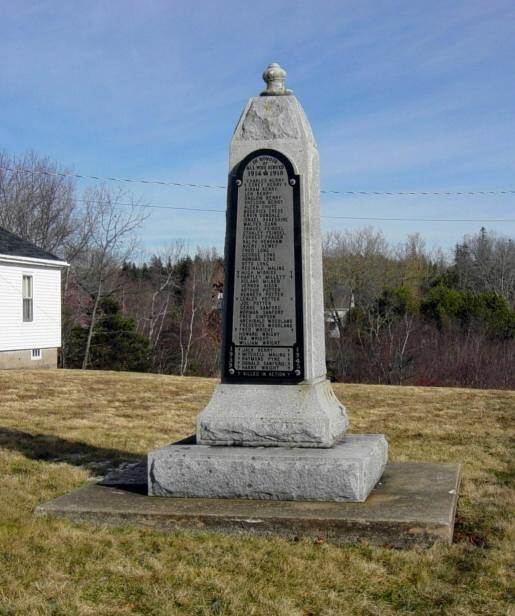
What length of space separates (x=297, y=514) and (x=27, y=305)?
24.1m

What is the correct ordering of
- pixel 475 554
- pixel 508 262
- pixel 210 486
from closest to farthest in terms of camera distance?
pixel 475 554 < pixel 210 486 < pixel 508 262

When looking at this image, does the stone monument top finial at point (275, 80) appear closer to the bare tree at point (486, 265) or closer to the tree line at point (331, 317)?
the tree line at point (331, 317)

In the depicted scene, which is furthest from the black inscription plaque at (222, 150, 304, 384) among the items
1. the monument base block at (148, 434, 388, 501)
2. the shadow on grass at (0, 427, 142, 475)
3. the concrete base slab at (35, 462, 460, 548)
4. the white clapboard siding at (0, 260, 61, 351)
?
the white clapboard siding at (0, 260, 61, 351)

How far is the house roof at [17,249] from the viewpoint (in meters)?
26.8

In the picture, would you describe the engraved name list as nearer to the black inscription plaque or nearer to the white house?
the black inscription plaque

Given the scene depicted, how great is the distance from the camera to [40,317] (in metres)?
28.8

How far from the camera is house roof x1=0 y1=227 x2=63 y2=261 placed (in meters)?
26.8

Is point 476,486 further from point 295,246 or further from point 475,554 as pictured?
point 295,246

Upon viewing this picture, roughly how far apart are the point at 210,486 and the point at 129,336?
120 feet

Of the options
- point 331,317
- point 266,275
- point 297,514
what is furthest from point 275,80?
point 331,317

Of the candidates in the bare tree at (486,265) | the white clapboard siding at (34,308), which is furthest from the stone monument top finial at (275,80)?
the bare tree at (486,265)

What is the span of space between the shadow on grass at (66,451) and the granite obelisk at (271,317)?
222 centimetres

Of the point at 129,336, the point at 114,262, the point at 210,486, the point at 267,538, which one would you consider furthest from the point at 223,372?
the point at 114,262

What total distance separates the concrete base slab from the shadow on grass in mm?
2151
